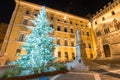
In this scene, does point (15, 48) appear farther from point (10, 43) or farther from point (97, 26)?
point (97, 26)

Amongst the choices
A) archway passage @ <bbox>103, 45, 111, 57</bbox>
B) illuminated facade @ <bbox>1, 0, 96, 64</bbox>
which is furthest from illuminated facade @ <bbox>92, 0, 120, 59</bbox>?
illuminated facade @ <bbox>1, 0, 96, 64</bbox>

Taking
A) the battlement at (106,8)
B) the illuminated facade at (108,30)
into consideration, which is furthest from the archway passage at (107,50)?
the battlement at (106,8)

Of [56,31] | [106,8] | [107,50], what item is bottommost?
[107,50]

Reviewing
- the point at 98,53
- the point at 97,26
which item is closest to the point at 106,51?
the point at 98,53

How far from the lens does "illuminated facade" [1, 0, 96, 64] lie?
54.0ft

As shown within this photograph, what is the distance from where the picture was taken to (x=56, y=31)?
71.4 ft

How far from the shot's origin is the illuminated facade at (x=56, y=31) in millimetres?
16453

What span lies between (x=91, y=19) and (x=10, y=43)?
23.1m

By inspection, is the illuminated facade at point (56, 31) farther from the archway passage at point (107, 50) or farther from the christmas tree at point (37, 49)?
the christmas tree at point (37, 49)

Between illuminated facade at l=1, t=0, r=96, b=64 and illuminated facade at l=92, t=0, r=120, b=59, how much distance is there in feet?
6.79

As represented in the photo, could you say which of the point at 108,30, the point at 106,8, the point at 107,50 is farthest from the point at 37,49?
the point at 106,8

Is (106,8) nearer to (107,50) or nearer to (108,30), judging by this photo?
(108,30)

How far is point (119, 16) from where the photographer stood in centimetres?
2111

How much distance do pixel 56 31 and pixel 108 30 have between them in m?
13.0
